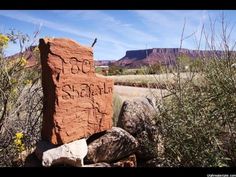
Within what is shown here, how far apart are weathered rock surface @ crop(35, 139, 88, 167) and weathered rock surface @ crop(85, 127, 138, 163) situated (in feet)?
1.04

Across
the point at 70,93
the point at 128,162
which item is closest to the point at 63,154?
the point at 70,93

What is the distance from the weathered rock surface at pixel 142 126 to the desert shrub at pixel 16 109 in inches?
60.1

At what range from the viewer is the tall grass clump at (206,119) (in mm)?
4715

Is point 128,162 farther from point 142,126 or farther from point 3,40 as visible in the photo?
point 3,40

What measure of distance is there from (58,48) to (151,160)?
2.48 metres

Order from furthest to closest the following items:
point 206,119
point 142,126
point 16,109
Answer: point 142,126 < point 16,109 < point 206,119

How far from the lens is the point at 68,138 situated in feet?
17.4

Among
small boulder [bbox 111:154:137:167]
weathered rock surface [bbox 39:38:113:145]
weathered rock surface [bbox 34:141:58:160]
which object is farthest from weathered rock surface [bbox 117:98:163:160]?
weathered rock surface [bbox 34:141:58:160]

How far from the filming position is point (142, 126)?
666 centimetres

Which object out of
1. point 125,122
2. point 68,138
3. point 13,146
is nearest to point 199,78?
point 125,122

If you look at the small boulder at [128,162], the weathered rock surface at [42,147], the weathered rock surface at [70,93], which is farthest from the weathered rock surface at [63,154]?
the small boulder at [128,162]

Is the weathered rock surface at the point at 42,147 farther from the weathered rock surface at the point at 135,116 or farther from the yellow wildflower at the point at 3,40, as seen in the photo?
the yellow wildflower at the point at 3,40

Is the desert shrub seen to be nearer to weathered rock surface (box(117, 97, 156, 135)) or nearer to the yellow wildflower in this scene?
the yellow wildflower

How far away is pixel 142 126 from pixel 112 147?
2.89ft
